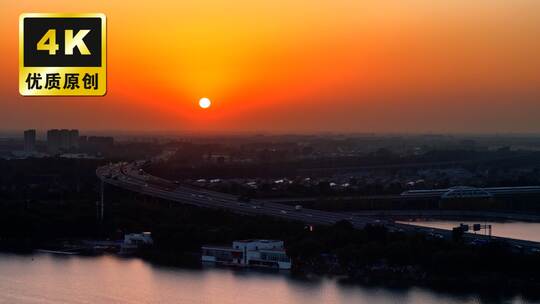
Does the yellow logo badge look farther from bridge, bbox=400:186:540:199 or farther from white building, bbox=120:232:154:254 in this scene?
bridge, bbox=400:186:540:199

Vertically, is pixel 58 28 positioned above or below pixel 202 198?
above

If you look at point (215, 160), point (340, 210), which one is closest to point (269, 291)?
point (340, 210)

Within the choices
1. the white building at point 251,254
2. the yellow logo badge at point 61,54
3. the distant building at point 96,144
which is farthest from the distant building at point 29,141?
the yellow logo badge at point 61,54

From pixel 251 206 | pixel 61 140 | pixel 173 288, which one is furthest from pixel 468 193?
pixel 61 140

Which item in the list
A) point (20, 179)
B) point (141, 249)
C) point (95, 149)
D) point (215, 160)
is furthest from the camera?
point (95, 149)

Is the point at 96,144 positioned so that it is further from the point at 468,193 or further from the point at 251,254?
the point at 251,254

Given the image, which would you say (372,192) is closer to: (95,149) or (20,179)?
(20,179)
